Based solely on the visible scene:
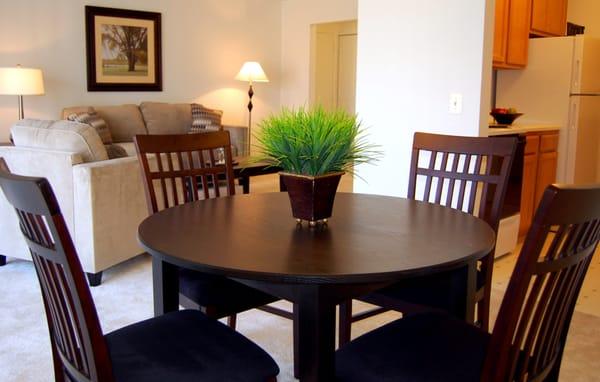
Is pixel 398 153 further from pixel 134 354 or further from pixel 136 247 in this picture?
pixel 134 354

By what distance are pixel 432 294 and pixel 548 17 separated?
151 inches

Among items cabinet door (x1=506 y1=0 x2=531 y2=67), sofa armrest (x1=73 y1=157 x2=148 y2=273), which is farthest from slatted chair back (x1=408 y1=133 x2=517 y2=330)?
cabinet door (x1=506 y1=0 x2=531 y2=67)

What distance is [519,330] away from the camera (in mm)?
1146

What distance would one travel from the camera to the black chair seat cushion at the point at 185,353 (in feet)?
4.38

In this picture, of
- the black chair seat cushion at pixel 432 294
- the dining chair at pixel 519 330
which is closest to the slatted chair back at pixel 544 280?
the dining chair at pixel 519 330

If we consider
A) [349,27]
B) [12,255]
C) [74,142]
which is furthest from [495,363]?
[349,27]

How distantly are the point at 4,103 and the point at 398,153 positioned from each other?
166 inches

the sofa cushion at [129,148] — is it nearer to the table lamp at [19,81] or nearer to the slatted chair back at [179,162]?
the table lamp at [19,81]

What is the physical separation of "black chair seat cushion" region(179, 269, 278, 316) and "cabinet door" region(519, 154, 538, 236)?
9.32 feet

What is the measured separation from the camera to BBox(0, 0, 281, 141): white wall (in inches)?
230

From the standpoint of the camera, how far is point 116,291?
3.20 metres

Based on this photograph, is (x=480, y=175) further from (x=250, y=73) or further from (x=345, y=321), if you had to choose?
(x=250, y=73)

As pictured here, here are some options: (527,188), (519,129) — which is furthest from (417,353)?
(527,188)

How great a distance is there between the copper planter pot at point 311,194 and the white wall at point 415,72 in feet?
6.08
